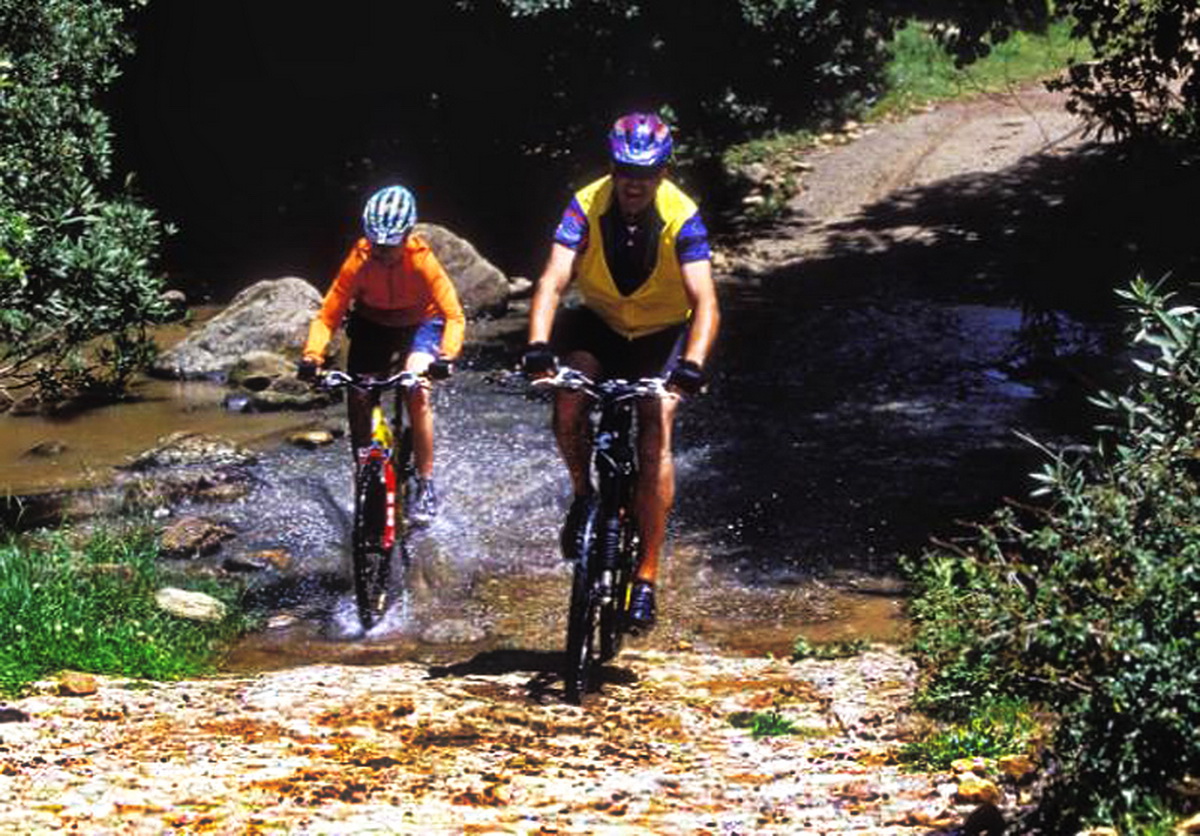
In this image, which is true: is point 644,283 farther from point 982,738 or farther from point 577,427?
point 982,738

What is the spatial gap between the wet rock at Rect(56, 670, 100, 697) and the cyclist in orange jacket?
7.09ft

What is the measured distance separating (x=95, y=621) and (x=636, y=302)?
2.89m

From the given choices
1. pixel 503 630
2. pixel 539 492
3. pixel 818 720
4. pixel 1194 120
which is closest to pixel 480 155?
pixel 539 492

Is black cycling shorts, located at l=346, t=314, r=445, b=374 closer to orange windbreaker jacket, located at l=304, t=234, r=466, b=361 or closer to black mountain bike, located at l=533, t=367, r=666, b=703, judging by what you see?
orange windbreaker jacket, located at l=304, t=234, r=466, b=361

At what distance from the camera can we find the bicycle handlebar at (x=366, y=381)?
8.85 meters

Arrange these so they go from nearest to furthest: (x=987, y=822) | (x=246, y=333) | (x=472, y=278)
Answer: (x=987, y=822), (x=246, y=333), (x=472, y=278)

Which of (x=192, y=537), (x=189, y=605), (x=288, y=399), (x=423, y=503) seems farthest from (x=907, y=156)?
(x=189, y=605)

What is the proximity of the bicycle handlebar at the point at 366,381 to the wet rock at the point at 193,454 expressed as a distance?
146 inches

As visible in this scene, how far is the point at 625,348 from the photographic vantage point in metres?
7.66

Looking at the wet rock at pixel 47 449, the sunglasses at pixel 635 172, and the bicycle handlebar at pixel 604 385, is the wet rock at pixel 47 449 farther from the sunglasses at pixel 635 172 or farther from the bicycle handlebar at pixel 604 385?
the sunglasses at pixel 635 172

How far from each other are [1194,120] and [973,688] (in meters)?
5.72

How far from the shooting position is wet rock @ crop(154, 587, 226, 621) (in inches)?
345

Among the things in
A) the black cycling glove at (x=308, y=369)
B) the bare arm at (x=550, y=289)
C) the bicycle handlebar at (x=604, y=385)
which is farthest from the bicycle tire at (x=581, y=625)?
the black cycling glove at (x=308, y=369)

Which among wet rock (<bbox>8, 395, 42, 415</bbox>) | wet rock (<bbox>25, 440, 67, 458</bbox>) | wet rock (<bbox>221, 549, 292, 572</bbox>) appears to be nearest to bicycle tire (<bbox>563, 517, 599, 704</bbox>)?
wet rock (<bbox>221, 549, 292, 572</bbox>)
